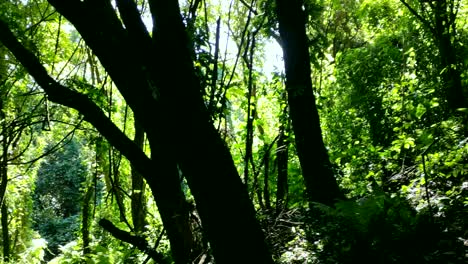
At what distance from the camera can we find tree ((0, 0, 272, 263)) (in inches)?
92.8

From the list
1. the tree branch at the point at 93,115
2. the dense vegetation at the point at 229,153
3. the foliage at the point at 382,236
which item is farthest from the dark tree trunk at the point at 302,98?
the tree branch at the point at 93,115

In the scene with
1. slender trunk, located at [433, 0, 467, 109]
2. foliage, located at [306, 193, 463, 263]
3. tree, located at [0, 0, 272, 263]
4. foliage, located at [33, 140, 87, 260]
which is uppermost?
foliage, located at [33, 140, 87, 260]

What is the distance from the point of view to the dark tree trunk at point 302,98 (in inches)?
166

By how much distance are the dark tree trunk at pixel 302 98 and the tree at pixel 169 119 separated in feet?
5.48

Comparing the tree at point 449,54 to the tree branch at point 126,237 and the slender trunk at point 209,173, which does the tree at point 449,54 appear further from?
the tree branch at point 126,237

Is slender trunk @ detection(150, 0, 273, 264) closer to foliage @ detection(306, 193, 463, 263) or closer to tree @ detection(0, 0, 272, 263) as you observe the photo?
tree @ detection(0, 0, 272, 263)

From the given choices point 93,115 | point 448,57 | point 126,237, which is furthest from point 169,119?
point 448,57

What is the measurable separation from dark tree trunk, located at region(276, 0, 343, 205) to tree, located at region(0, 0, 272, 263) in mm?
1671

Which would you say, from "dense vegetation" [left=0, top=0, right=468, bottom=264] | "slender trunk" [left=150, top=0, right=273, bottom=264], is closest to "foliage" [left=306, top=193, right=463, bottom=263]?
"dense vegetation" [left=0, top=0, right=468, bottom=264]

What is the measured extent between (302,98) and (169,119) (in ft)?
6.87

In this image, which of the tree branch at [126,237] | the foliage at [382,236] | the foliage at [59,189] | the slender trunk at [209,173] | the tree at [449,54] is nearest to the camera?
the slender trunk at [209,173]

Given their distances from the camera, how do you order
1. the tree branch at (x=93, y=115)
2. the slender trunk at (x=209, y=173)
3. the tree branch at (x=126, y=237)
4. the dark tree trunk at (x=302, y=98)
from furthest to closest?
the dark tree trunk at (x=302, y=98), the tree branch at (x=126, y=237), the tree branch at (x=93, y=115), the slender trunk at (x=209, y=173)

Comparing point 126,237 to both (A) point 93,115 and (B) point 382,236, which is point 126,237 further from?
(B) point 382,236

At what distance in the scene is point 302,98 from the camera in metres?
4.25
